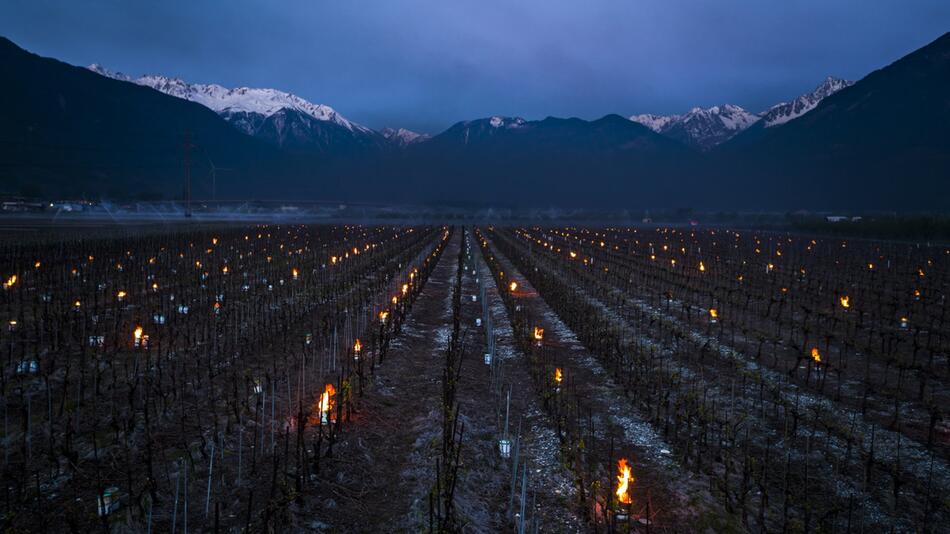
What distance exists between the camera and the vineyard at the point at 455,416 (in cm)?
633

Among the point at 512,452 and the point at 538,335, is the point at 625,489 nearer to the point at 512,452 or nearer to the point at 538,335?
the point at 512,452

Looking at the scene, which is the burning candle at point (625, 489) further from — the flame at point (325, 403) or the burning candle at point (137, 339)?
the burning candle at point (137, 339)

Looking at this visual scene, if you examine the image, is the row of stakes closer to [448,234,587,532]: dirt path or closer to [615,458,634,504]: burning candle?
[448,234,587,532]: dirt path

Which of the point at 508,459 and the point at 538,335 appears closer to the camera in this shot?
the point at 508,459

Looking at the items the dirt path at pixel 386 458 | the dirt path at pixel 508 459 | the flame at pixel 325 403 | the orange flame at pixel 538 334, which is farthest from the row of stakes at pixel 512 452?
the flame at pixel 325 403

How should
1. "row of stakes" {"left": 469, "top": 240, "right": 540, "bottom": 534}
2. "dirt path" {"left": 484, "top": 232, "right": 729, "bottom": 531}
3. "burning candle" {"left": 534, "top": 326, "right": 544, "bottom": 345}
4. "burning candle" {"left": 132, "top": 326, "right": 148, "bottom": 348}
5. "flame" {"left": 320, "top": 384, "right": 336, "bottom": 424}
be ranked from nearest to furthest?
"row of stakes" {"left": 469, "top": 240, "right": 540, "bottom": 534} → "dirt path" {"left": 484, "top": 232, "right": 729, "bottom": 531} → "flame" {"left": 320, "top": 384, "right": 336, "bottom": 424} → "burning candle" {"left": 132, "top": 326, "right": 148, "bottom": 348} → "burning candle" {"left": 534, "top": 326, "right": 544, "bottom": 345}

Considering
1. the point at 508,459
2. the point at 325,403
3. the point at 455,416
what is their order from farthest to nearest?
the point at 325,403 < the point at 455,416 < the point at 508,459

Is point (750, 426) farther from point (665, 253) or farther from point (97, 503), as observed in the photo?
point (665, 253)

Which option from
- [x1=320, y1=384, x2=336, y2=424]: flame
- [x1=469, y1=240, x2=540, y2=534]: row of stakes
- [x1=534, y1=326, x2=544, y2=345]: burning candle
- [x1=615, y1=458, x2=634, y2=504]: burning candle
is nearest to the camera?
[x1=469, y1=240, x2=540, y2=534]: row of stakes

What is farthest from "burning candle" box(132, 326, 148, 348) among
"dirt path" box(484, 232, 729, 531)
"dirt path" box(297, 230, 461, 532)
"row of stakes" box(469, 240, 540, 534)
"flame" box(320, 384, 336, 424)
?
"dirt path" box(484, 232, 729, 531)

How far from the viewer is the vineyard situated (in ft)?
20.8

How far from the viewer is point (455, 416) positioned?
8234 mm

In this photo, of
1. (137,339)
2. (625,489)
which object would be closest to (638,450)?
(625,489)

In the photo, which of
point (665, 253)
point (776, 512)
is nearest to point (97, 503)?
point (776, 512)
